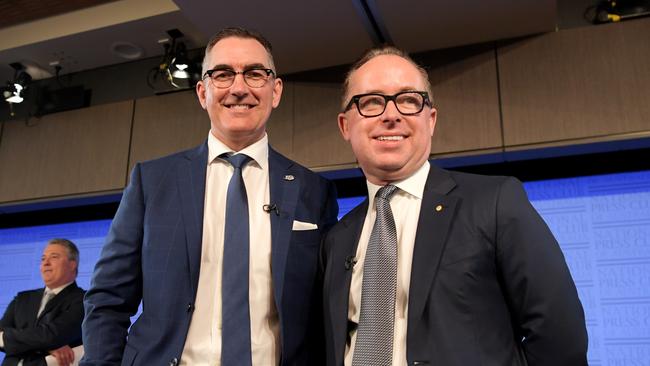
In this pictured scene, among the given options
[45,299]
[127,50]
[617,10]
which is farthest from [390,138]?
[127,50]

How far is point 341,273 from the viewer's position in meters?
1.57

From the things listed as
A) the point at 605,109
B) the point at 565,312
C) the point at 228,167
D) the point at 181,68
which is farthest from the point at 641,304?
the point at 181,68

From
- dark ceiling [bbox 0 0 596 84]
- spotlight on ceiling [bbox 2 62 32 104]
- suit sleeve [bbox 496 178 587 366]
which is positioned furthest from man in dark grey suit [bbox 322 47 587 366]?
spotlight on ceiling [bbox 2 62 32 104]

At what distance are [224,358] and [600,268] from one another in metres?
2.60

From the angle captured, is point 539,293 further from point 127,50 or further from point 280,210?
point 127,50

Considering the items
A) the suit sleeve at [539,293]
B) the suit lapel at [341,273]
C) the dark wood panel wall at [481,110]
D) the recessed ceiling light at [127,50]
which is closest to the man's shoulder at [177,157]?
the suit lapel at [341,273]

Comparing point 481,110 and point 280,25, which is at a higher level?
point 280,25

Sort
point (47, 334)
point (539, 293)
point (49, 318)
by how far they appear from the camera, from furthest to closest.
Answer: point (49, 318) → point (47, 334) → point (539, 293)

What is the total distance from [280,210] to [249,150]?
8.0 inches

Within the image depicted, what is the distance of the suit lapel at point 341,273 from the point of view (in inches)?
57.5

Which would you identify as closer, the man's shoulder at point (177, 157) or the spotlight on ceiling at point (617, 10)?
the man's shoulder at point (177, 157)

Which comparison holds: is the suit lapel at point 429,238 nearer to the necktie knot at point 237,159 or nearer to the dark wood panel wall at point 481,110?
the necktie knot at point 237,159

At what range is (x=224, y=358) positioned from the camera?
1.46 metres

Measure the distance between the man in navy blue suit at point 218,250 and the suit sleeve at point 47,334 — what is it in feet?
7.11
